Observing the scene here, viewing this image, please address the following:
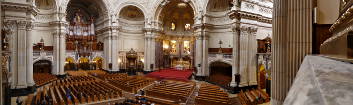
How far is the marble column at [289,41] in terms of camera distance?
14.7 feet

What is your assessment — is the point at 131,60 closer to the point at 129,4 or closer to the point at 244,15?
the point at 129,4

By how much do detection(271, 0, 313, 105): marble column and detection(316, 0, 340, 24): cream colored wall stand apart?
35.8 inches

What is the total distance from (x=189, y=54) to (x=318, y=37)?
24.4 m

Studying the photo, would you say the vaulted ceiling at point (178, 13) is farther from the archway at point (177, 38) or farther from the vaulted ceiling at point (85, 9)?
the vaulted ceiling at point (85, 9)

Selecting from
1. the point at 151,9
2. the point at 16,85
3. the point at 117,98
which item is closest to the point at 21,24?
the point at 16,85

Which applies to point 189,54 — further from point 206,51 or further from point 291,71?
point 291,71

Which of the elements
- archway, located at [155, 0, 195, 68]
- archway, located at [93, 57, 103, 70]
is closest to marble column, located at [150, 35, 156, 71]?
archway, located at [155, 0, 195, 68]

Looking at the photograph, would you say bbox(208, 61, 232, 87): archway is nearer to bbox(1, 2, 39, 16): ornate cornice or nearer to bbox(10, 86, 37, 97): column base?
bbox(10, 86, 37, 97): column base

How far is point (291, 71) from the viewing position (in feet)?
14.8

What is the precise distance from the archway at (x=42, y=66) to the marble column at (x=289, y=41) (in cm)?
2428

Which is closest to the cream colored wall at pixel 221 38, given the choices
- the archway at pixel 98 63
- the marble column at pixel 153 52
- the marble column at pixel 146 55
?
the marble column at pixel 153 52

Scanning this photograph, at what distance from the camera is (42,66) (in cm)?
2045

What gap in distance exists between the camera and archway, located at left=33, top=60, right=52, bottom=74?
793 inches

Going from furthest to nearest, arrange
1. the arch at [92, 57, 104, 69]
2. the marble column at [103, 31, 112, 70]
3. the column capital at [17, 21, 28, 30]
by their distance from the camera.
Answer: the arch at [92, 57, 104, 69] < the marble column at [103, 31, 112, 70] < the column capital at [17, 21, 28, 30]
